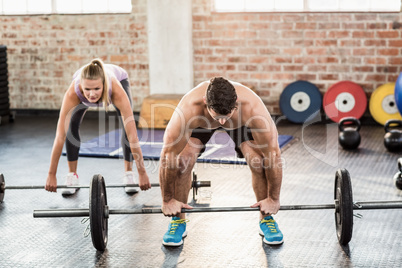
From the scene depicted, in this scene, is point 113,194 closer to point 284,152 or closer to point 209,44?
point 284,152

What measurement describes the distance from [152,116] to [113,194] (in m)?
2.15

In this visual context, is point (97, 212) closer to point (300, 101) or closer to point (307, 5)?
point (300, 101)

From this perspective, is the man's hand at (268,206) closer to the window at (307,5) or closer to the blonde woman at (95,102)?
the blonde woman at (95,102)

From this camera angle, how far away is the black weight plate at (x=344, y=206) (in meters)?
2.51

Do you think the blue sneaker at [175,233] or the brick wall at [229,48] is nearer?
the blue sneaker at [175,233]

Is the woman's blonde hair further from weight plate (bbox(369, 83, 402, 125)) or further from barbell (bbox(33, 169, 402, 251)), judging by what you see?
weight plate (bbox(369, 83, 402, 125))

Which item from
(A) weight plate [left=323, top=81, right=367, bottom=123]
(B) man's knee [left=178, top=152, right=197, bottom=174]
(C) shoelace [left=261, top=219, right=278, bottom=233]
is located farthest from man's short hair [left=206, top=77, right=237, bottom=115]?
(A) weight plate [left=323, top=81, right=367, bottom=123]

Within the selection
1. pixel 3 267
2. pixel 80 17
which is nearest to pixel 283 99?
pixel 80 17

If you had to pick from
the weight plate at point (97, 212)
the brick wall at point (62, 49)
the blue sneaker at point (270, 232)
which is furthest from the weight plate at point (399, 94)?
the weight plate at point (97, 212)

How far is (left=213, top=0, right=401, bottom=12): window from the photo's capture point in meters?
5.71

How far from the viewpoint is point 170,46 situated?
237 inches

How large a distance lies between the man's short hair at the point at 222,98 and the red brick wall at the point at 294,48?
379cm

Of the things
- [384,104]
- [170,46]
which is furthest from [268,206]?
[170,46]

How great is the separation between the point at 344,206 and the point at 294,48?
11.8ft
